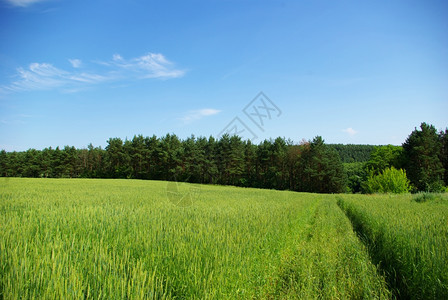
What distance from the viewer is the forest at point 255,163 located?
4506 cm

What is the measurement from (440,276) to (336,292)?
1.71 m

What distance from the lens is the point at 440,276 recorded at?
377 centimetres

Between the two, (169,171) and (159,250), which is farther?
(169,171)

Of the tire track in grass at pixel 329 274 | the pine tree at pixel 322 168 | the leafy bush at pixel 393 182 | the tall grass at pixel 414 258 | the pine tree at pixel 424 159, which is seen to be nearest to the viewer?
the tall grass at pixel 414 258

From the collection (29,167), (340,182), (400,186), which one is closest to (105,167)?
(29,167)

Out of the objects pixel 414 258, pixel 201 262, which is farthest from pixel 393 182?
pixel 201 262

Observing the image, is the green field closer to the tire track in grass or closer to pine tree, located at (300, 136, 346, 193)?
the tire track in grass

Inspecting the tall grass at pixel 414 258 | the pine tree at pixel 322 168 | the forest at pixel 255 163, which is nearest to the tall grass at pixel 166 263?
the tall grass at pixel 414 258

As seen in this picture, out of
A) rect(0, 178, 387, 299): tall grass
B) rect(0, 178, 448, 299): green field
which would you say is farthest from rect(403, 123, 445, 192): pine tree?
rect(0, 178, 387, 299): tall grass

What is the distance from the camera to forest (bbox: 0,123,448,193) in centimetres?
4506

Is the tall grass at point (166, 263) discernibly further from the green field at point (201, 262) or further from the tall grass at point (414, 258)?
the tall grass at point (414, 258)

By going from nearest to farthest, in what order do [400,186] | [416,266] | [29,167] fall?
[416,266] → [400,186] → [29,167]

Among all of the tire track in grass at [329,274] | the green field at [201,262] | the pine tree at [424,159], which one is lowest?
the tire track in grass at [329,274]

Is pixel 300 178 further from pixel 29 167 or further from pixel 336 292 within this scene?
pixel 29 167
